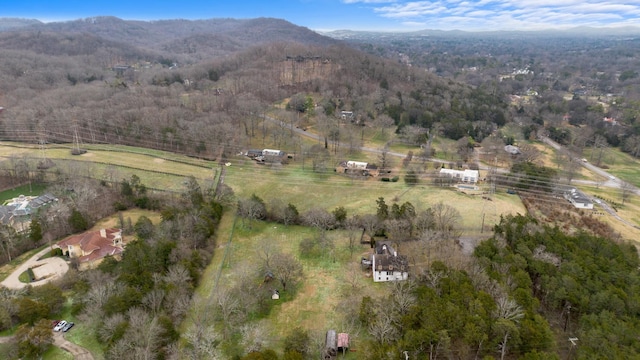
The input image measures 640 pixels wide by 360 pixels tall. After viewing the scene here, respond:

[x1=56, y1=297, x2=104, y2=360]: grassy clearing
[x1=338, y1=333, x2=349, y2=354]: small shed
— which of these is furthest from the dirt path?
[x1=338, y1=333, x2=349, y2=354]: small shed

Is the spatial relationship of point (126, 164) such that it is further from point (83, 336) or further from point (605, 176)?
point (605, 176)

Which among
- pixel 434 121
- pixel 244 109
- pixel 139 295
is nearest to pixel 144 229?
pixel 139 295

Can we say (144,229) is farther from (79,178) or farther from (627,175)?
(627,175)

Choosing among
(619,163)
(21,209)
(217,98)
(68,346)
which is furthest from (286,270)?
(619,163)

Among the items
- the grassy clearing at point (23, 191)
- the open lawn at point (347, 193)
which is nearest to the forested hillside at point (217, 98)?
the open lawn at point (347, 193)

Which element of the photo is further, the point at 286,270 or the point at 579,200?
the point at 579,200

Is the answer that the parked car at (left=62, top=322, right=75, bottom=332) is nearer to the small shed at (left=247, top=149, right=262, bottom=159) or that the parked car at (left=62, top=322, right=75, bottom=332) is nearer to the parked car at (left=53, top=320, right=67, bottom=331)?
the parked car at (left=53, top=320, right=67, bottom=331)
